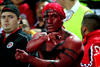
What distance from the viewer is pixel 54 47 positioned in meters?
3.00

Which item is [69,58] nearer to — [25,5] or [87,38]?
[87,38]

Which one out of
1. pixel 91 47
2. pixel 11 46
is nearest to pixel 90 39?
pixel 91 47

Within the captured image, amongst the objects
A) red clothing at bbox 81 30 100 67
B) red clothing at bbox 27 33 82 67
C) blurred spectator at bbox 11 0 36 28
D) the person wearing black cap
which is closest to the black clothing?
the person wearing black cap

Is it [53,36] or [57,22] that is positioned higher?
[57,22]

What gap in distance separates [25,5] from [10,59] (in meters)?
2.88

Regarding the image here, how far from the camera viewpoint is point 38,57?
309 centimetres

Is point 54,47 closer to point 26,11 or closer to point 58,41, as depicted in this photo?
point 58,41

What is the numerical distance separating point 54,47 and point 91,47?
90 cm

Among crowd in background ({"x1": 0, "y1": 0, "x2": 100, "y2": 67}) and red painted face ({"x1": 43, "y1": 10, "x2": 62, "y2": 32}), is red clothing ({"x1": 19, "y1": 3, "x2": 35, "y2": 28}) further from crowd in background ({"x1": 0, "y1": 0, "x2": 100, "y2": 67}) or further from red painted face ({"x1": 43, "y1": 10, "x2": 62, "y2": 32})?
red painted face ({"x1": 43, "y1": 10, "x2": 62, "y2": 32})

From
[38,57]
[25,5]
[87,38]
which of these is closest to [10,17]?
[87,38]

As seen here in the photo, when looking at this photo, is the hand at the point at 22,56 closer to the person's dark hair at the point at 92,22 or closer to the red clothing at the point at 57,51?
the red clothing at the point at 57,51

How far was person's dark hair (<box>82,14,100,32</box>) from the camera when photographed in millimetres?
4074

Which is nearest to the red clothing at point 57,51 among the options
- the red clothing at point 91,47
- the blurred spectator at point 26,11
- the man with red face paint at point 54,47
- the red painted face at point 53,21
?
the man with red face paint at point 54,47

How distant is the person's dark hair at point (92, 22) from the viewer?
13.4ft
